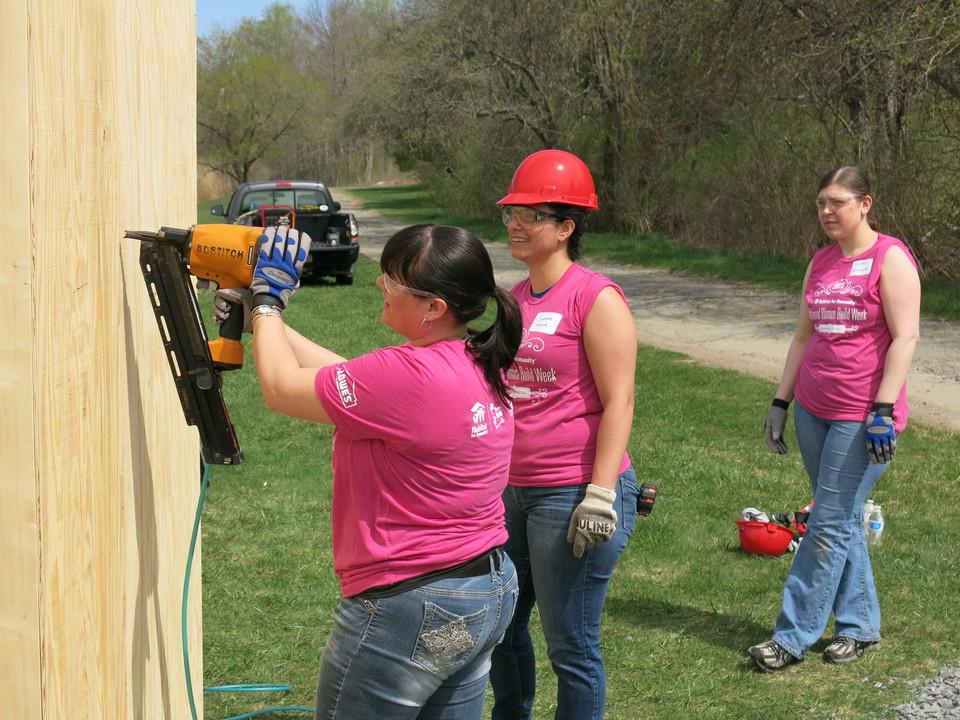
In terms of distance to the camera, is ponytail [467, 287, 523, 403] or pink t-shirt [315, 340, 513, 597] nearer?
pink t-shirt [315, 340, 513, 597]

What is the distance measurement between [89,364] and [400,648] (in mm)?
949

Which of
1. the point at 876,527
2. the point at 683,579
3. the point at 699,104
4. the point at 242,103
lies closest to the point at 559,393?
the point at 683,579

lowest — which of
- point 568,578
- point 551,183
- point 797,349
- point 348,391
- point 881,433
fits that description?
point 568,578

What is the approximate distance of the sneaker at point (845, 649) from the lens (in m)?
5.07

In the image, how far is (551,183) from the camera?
3.72m

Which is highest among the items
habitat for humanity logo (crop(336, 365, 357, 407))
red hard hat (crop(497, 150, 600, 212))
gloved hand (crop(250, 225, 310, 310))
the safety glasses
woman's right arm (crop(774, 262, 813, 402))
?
red hard hat (crop(497, 150, 600, 212))

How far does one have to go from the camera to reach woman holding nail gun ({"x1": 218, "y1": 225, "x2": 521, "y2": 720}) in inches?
102

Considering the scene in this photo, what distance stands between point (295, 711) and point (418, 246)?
256cm

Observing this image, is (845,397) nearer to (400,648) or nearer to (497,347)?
(497,347)

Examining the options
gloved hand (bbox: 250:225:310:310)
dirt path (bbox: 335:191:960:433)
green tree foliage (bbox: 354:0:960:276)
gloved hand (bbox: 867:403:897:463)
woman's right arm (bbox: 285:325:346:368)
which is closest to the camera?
gloved hand (bbox: 250:225:310:310)

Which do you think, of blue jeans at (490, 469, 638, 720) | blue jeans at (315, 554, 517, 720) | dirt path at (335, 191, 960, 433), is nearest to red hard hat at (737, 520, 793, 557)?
blue jeans at (490, 469, 638, 720)

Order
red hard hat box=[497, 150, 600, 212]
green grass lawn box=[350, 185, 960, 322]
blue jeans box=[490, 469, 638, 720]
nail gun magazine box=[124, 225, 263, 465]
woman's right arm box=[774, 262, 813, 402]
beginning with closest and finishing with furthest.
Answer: nail gun magazine box=[124, 225, 263, 465] → blue jeans box=[490, 469, 638, 720] → red hard hat box=[497, 150, 600, 212] → woman's right arm box=[774, 262, 813, 402] → green grass lawn box=[350, 185, 960, 322]

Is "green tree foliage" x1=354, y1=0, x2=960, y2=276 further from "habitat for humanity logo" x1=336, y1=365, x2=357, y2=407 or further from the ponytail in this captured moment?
"habitat for humanity logo" x1=336, y1=365, x2=357, y2=407

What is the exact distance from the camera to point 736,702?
4754 mm
